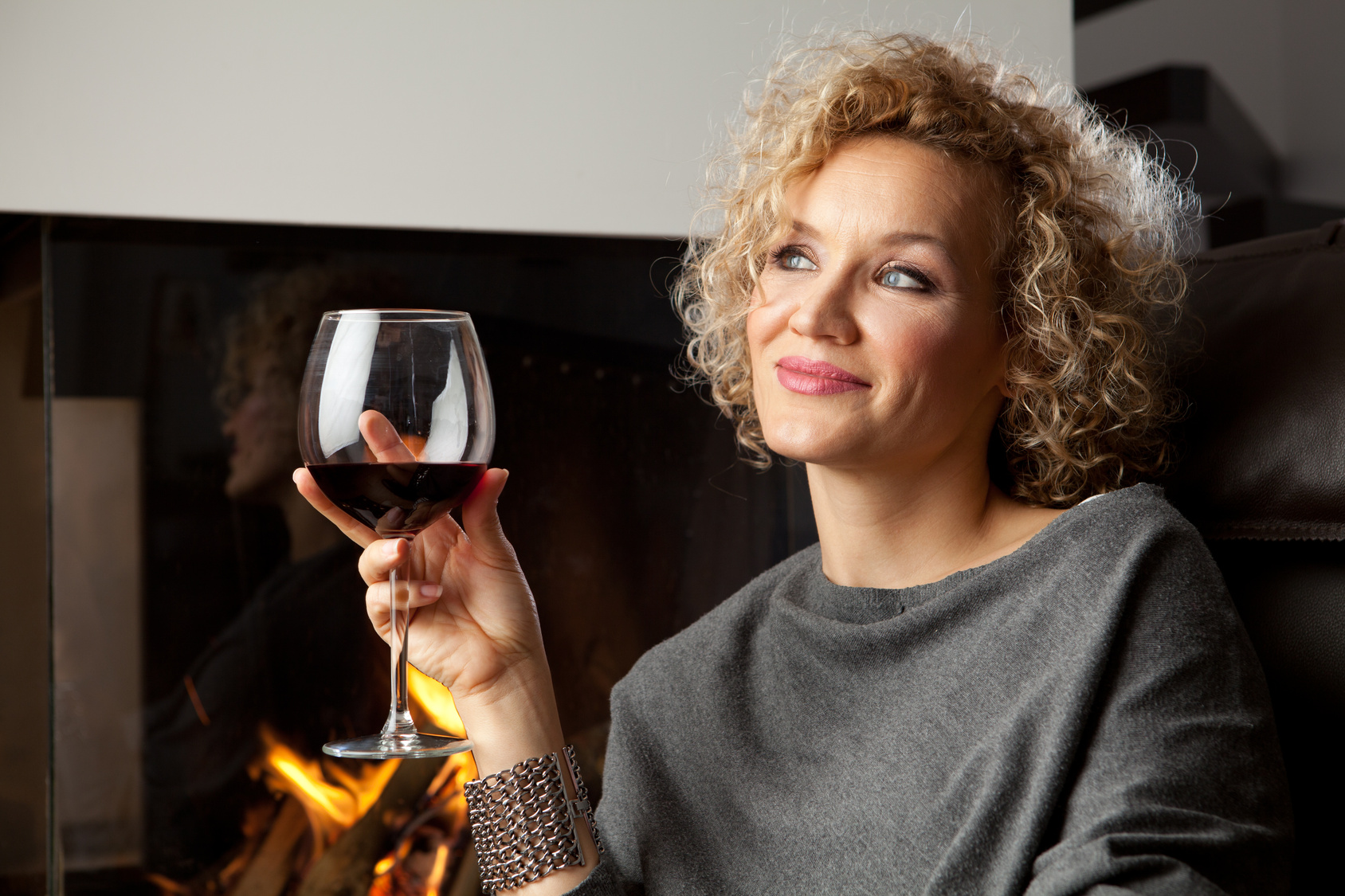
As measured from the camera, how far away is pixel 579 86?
1760 millimetres

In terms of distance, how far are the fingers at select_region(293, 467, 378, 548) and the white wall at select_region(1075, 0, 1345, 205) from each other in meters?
2.59

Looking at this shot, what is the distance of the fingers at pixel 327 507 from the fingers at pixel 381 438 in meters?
0.09

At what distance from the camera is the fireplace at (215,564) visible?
1.68m

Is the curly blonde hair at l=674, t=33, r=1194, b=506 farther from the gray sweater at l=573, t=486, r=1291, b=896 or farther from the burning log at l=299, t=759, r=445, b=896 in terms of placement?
the burning log at l=299, t=759, r=445, b=896

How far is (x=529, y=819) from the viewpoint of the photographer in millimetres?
1030

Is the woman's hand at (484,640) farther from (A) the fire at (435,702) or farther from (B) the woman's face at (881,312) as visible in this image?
(A) the fire at (435,702)

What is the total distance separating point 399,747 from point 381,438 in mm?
230

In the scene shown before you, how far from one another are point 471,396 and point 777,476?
4.08 ft

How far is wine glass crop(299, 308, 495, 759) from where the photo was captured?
803mm

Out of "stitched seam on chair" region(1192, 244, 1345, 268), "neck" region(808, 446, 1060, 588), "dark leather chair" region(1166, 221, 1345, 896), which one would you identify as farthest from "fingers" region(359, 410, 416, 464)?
"stitched seam on chair" region(1192, 244, 1345, 268)

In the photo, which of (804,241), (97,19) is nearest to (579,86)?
(97,19)

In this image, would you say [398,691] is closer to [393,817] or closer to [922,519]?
[922,519]

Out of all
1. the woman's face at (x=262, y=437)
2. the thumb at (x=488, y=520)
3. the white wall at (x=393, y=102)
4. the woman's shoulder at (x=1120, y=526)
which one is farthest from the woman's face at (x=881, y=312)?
the woman's face at (x=262, y=437)

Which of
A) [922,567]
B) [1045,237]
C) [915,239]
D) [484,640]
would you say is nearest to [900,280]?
[915,239]
